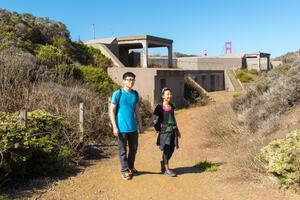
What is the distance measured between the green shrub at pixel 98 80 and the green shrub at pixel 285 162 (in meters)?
12.4

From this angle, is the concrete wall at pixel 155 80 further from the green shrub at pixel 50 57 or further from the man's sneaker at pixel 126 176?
the man's sneaker at pixel 126 176

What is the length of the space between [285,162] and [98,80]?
14.3 metres

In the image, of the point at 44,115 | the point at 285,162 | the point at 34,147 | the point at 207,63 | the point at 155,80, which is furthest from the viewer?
the point at 207,63

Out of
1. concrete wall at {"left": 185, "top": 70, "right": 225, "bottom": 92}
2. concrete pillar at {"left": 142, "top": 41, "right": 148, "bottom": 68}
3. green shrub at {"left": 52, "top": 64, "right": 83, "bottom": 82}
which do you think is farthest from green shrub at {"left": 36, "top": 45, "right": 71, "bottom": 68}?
concrete wall at {"left": 185, "top": 70, "right": 225, "bottom": 92}

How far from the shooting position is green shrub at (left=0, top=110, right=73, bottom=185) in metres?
6.69

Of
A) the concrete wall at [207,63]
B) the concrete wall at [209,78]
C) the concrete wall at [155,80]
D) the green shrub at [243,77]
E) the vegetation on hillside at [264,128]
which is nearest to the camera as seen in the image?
the vegetation on hillside at [264,128]

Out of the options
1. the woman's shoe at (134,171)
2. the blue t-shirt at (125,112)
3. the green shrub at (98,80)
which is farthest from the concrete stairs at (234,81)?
the blue t-shirt at (125,112)

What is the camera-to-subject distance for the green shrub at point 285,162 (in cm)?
634

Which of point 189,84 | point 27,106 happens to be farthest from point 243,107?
point 189,84

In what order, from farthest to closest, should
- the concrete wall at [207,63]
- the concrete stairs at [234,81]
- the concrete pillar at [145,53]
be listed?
1. the concrete wall at [207,63]
2. the concrete stairs at [234,81]
3. the concrete pillar at [145,53]

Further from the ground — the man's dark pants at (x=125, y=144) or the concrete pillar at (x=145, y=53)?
the concrete pillar at (x=145, y=53)

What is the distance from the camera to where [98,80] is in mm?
19812

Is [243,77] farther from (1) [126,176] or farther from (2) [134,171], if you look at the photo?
(1) [126,176]

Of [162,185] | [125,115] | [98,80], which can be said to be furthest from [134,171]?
[98,80]
